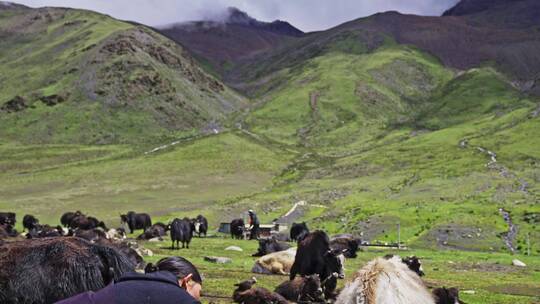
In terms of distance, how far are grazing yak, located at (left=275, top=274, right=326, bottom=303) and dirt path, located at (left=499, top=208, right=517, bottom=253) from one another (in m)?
25.0

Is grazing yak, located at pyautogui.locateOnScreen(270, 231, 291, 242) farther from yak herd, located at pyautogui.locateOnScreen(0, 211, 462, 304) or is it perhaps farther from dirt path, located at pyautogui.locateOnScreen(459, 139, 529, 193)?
dirt path, located at pyautogui.locateOnScreen(459, 139, 529, 193)

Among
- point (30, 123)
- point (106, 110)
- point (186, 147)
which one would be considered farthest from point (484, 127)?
point (30, 123)

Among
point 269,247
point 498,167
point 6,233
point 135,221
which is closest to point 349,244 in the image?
point 269,247

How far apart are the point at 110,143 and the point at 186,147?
104 feet

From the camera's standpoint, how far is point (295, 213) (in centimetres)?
6150

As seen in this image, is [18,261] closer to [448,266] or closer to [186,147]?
[448,266]

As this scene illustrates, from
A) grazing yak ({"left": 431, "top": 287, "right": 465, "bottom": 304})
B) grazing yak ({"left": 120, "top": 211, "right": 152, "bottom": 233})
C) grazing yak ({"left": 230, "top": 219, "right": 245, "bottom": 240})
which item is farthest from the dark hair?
grazing yak ({"left": 120, "top": 211, "right": 152, "bottom": 233})

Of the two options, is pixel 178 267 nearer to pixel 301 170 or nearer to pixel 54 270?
pixel 54 270

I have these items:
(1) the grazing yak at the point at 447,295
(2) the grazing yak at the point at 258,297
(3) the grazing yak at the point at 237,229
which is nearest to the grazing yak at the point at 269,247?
(2) the grazing yak at the point at 258,297

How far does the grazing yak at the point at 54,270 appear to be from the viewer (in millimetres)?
10594

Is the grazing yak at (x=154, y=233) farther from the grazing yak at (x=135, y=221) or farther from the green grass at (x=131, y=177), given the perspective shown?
the green grass at (x=131, y=177)

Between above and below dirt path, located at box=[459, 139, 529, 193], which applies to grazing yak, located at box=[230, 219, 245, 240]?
below

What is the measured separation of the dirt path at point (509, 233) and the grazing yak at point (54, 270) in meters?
33.6

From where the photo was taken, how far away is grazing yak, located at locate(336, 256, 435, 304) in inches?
249
